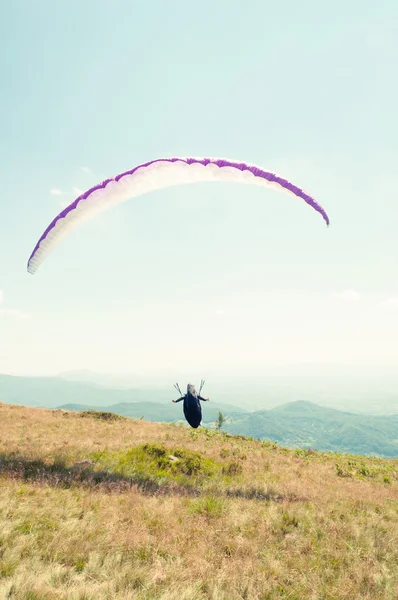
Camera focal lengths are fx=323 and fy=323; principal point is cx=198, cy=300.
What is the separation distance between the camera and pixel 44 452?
11492mm

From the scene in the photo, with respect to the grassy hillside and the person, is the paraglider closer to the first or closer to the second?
the grassy hillside

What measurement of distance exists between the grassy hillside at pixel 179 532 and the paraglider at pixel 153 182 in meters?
7.52

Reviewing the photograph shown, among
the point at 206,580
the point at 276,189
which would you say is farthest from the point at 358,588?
the point at 276,189

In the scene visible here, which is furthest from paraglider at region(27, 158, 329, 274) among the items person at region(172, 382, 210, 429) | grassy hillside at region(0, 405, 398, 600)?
person at region(172, 382, 210, 429)

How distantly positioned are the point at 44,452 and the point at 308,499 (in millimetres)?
8945

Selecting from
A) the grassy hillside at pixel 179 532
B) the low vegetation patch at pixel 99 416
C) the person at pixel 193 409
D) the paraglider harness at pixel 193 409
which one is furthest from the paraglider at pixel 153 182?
the low vegetation patch at pixel 99 416

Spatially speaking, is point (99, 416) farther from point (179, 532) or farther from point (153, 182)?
point (179, 532)

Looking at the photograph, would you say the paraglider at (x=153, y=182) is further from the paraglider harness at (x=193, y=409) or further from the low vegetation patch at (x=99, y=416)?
the low vegetation patch at (x=99, y=416)

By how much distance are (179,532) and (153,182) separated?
374 inches

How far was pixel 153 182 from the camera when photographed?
10617mm

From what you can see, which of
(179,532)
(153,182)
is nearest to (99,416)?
(153,182)

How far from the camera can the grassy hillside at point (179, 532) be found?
15.3ft

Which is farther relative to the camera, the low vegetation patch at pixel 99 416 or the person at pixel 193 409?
the low vegetation patch at pixel 99 416

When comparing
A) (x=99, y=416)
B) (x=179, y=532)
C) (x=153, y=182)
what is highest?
(x=153, y=182)
